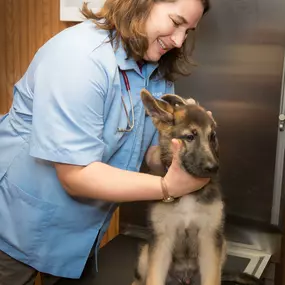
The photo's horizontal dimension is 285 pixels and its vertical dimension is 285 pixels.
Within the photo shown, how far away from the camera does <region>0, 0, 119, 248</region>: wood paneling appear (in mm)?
2082

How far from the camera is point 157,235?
4.32ft

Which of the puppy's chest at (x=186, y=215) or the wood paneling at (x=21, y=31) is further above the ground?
the wood paneling at (x=21, y=31)

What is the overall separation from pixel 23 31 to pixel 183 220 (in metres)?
1.29

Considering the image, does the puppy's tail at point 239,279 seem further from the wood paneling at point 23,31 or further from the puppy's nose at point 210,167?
the wood paneling at point 23,31

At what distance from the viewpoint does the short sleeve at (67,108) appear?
109cm

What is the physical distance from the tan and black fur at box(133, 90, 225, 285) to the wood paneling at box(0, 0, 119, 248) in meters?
0.81

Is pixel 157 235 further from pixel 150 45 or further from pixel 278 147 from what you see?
pixel 278 147

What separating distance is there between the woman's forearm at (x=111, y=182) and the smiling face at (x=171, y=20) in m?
0.36

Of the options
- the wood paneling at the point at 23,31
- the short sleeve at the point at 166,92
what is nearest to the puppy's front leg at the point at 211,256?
the short sleeve at the point at 166,92

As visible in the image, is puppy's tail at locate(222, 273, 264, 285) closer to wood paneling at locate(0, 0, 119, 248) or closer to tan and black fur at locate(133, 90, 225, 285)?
tan and black fur at locate(133, 90, 225, 285)

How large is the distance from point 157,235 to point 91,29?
58 centimetres

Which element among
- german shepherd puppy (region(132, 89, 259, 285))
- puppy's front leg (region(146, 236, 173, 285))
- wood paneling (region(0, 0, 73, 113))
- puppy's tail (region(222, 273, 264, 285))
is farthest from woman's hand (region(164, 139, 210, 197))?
wood paneling (region(0, 0, 73, 113))

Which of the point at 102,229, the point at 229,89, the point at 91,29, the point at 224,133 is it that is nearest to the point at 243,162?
the point at 224,133

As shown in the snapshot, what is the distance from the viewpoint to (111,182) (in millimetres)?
1123
